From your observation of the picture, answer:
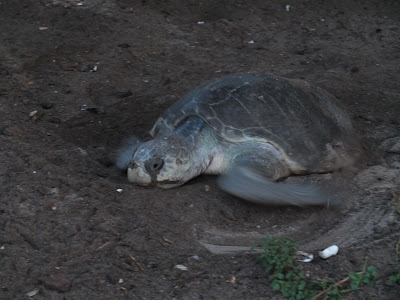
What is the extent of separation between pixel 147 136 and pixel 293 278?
163 cm

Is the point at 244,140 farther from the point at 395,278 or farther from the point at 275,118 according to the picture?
the point at 395,278

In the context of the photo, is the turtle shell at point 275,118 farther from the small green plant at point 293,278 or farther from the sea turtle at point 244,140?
the small green plant at point 293,278

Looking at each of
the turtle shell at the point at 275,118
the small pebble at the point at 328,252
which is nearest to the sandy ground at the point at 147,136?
the small pebble at the point at 328,252

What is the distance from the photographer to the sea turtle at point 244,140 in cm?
338

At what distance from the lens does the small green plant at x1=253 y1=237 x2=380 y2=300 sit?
99.3 inches

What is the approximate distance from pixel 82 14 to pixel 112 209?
280 cm

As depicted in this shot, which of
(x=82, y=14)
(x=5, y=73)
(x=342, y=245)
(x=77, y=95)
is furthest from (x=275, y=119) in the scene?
(x=82, y=14)

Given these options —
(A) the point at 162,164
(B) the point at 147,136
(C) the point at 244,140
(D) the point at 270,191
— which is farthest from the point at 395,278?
(B) the point at 147,136

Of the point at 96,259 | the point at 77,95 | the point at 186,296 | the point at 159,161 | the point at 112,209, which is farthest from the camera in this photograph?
the point at 77,95

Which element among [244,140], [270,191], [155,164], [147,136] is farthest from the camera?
[147,136]

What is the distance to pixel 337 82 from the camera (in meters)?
4.51

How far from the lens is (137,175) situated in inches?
132

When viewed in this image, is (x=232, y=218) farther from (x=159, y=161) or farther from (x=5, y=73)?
(x=5, y=73)

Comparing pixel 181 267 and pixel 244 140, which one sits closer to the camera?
pixel 181 267
